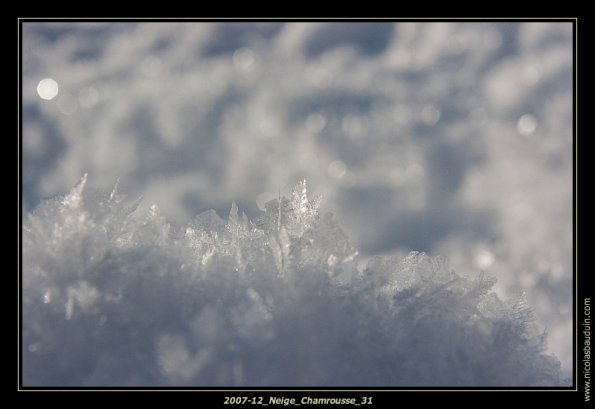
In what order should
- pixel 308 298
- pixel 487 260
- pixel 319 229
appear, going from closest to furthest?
pixel 308 298 < pixel 319 229 < pixel 487 260

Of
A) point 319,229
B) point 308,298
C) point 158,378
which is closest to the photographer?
point 158,378

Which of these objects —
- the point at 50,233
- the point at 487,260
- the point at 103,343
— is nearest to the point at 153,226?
the point at 50,233

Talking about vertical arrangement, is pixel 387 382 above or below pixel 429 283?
below

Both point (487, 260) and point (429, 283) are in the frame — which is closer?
point (429, 283)
